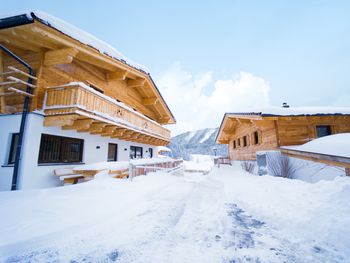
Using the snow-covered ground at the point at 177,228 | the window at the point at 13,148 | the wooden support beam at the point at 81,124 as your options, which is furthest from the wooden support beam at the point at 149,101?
the snow-covered ground at the point at 177,228

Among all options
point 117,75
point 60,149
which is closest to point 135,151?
point 117,75

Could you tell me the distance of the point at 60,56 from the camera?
7488 millimetres

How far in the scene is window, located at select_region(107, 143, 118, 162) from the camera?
12211 millimetres

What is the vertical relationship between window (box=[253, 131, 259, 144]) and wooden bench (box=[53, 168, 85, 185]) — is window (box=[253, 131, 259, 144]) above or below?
above

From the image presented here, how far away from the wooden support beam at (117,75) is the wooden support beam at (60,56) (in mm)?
3651

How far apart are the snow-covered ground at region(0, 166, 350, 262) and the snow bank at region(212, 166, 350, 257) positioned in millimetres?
13

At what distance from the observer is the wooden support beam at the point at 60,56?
24.4 ft

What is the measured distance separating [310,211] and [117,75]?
11569mm

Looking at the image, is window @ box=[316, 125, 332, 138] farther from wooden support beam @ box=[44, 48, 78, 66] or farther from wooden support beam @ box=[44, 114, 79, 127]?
wooden support beam @ box=[44, 48, 78, 66]

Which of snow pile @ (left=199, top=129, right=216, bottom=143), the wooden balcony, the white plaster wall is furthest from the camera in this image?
snow pile @ (left=199, top=129, right=216, bottom=143)

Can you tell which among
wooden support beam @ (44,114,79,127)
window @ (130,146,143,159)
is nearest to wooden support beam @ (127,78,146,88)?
A: window @ (130,146,143,159)

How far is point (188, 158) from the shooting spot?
5569cm

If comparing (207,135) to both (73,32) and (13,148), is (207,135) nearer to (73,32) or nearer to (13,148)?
(73,32)

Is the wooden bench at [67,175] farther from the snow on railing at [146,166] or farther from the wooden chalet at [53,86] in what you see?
the snow on railing at [146,166]
